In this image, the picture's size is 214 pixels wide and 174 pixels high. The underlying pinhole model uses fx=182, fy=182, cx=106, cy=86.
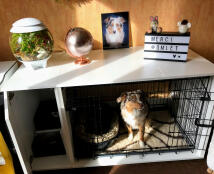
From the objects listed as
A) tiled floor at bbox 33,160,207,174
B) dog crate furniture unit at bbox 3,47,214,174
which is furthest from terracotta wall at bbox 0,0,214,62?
tiled floor at bbox 33,160,207,174

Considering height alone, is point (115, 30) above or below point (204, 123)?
above

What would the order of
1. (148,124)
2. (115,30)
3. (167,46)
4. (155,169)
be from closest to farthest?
(167,46), (155,169), (115,30), (148,124)

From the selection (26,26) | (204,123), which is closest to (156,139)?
(204,123)

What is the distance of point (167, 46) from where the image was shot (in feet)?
3.47

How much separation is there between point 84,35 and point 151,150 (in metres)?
0.85

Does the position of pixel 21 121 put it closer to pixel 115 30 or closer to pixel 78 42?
pixel 78 42

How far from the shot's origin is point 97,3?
1.21 m

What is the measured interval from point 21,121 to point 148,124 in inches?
35.1

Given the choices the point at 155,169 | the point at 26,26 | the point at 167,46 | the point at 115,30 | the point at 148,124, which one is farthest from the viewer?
the point at 148,124

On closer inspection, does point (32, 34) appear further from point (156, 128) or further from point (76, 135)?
point (156, 128)

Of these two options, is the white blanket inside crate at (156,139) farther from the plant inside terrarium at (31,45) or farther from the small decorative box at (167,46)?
the plant inside terrarium at (31,45)

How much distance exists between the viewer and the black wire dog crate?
1146mm

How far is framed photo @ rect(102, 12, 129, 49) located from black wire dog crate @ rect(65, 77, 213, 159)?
0.31m

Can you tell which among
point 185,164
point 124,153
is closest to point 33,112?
point 124,153
